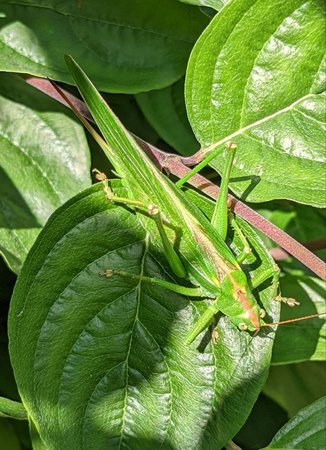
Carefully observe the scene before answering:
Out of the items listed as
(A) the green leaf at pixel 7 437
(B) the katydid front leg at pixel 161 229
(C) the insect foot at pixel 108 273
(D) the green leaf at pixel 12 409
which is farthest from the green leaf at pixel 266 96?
(A) the green leaf at pixel 7 437

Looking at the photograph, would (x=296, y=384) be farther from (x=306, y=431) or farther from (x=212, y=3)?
(x=212, y=3)

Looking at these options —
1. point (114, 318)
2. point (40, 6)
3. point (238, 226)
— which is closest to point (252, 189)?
point (238, 226)

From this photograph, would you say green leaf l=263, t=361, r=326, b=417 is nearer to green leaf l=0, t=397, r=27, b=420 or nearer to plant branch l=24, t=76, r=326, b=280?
plant branch l=24, t=76, r=326, b=280

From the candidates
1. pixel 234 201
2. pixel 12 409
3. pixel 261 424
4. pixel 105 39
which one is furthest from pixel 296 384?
pixel 105 39

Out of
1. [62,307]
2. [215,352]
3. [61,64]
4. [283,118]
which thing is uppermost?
[61,64]

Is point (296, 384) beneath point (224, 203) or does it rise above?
beneath

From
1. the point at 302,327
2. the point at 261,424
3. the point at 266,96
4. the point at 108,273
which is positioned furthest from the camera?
the point at 261,424

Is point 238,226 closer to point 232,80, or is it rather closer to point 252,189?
point 252,189
